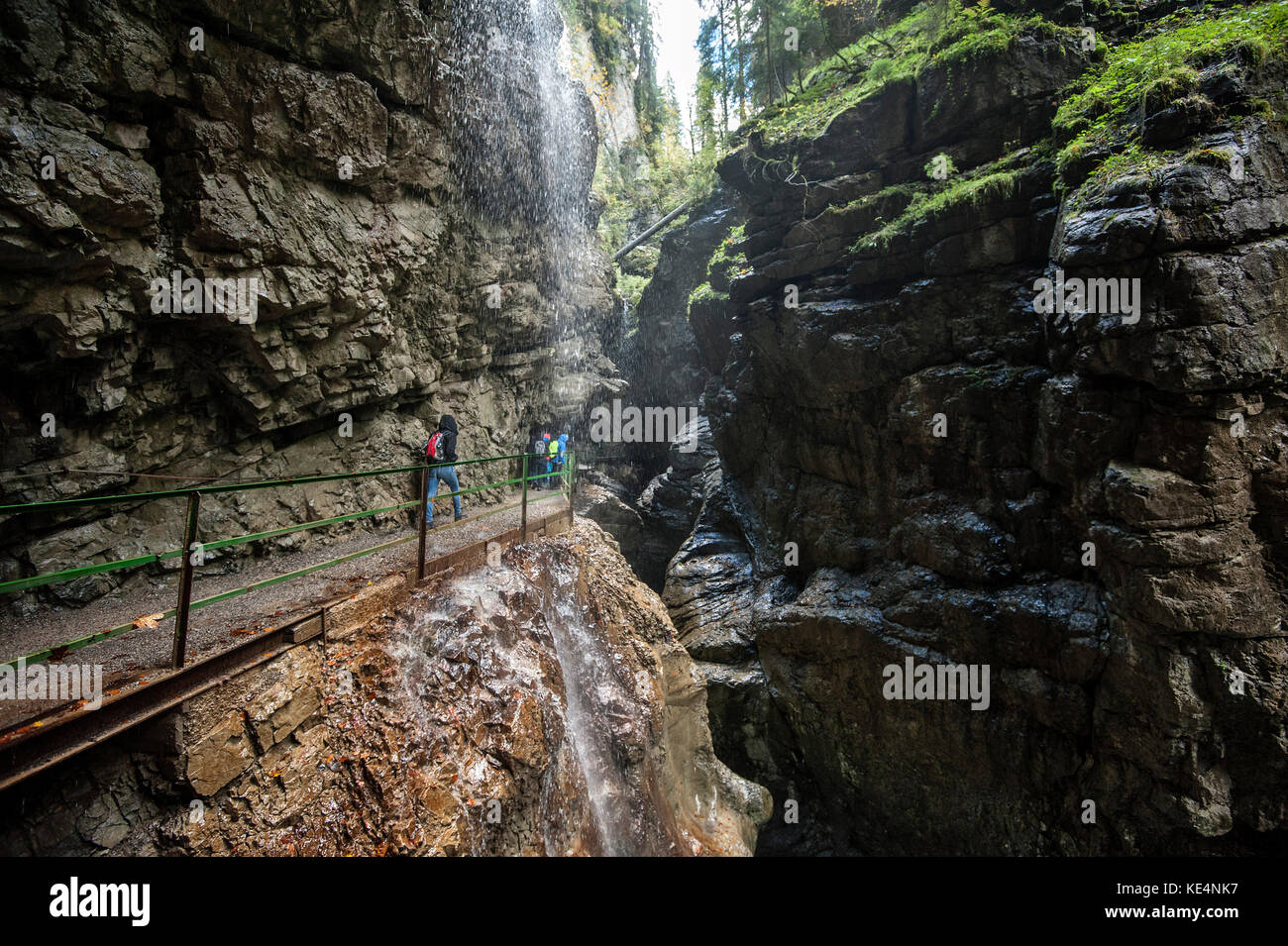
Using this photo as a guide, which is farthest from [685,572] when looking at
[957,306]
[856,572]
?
[957,306]

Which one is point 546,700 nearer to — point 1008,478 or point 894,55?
point 1008,478

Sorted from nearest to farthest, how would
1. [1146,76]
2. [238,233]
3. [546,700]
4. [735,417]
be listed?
Result: 1. [546,700]
2. [238,233]
3. [1146,76]
4. [735,417]

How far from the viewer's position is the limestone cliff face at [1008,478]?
7.70 meters

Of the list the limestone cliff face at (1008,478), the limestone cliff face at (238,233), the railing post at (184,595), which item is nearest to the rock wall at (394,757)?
the railing post at (184,595)

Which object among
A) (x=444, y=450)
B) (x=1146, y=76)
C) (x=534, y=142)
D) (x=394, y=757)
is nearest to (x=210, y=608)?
(x=394, y=757)

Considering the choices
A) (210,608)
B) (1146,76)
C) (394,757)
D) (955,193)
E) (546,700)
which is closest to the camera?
(394,757)

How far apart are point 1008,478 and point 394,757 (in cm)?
1152

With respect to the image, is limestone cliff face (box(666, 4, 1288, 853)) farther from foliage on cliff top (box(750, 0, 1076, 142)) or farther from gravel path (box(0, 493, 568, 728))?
gravel path (box(0, 493, 568, 728))

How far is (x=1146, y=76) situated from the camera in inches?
351

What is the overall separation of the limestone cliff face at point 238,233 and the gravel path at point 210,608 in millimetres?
610

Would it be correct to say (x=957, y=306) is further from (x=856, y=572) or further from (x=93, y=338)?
(x=93, y=338)

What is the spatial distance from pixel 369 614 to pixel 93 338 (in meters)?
4.46

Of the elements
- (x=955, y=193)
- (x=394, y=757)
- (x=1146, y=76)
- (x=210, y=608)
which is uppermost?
(x=1146, y=76)

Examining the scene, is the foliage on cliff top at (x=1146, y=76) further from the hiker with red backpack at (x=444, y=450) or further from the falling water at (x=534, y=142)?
the hiker with red backpack at (x=444, y=450)
